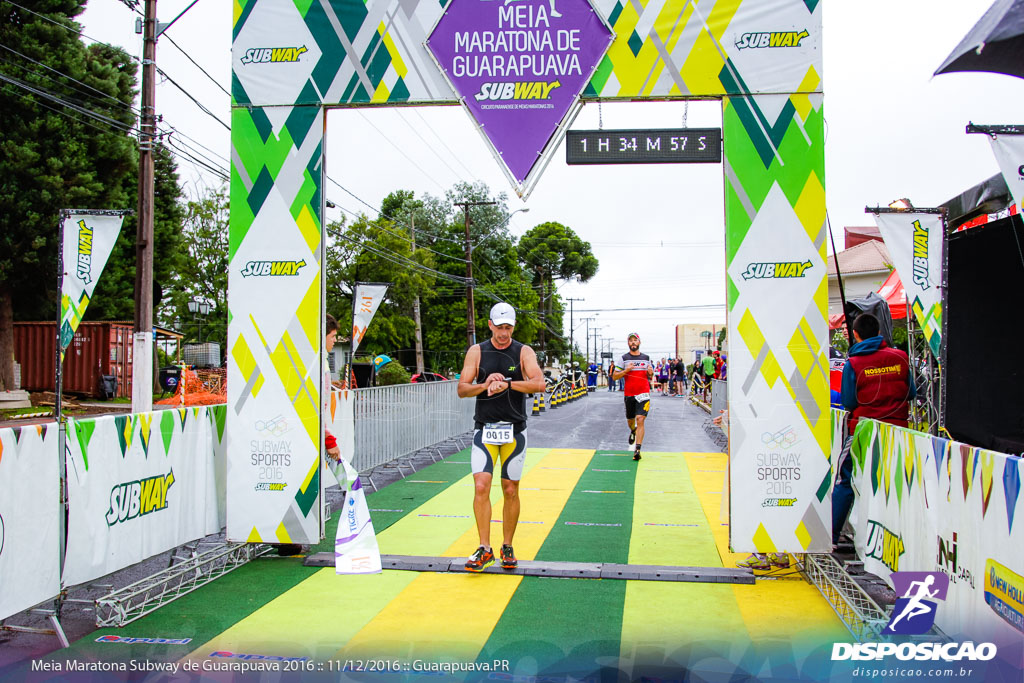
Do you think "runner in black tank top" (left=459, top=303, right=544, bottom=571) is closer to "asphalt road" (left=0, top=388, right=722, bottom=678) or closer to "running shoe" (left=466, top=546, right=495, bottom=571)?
"running shoe" (left=466, top=546, right=495, bottom=571)

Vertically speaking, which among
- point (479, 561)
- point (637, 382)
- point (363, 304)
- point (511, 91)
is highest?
point (511, 91)

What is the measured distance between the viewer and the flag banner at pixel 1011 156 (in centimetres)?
388

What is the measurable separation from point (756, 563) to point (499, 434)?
2.34 m

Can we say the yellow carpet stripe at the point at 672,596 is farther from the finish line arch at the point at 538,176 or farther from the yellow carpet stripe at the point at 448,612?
the yellow carpet stripe at the point at 448,612

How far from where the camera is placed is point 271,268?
6344 millimetres

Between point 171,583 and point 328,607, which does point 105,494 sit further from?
point 328,607

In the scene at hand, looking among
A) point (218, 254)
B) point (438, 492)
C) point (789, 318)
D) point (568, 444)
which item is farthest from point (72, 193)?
point (789, 318)

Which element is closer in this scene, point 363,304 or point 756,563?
point 756,563

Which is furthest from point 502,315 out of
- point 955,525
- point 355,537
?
point 955,525

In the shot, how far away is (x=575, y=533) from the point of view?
23.4 feet

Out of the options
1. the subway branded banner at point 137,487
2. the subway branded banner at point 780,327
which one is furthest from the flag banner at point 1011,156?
the subway branded banner at point 137,487

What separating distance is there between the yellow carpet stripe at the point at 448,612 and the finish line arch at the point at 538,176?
1.48 m

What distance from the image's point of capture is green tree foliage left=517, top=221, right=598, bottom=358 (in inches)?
2340

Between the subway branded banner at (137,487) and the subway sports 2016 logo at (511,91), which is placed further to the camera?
the subway sports 2016 logo at (511,91)
